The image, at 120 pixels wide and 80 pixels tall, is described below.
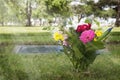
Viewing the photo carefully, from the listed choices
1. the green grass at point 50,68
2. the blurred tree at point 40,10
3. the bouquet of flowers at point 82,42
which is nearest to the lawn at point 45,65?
the green grass at point 50,68

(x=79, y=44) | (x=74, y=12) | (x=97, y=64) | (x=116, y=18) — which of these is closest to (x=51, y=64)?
(x=97, y=64)

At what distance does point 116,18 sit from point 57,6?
0.80 m

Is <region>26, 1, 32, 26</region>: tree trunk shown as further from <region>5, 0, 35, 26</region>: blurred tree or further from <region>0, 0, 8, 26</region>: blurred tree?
<region>0, 0, 8, 26</region>: blurred tree

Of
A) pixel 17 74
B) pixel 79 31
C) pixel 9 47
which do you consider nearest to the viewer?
pixel 79 31

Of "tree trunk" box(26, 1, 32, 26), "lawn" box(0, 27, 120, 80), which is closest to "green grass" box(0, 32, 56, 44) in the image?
"lawn" box(0, 27, 120, 80)

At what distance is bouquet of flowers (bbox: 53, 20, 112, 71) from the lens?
246 cm

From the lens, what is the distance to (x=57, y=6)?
175 inches

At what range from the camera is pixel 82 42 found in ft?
8.22

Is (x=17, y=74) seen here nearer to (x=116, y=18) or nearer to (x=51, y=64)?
(x=51, y=64)

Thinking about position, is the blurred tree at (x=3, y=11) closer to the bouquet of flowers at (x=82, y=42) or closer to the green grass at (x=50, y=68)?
the green grass at (x=50, y=68)

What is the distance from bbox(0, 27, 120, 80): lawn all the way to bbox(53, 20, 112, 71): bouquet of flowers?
14cm

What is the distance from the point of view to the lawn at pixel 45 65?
104 inches

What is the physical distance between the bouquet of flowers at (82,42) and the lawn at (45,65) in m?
0.14

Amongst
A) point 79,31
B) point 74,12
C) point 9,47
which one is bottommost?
point 9,47
